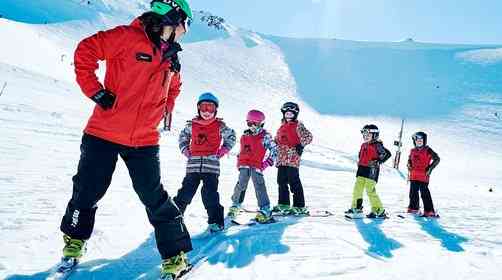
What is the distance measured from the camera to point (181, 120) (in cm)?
2456

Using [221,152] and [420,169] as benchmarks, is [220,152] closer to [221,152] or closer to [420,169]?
[221,152]

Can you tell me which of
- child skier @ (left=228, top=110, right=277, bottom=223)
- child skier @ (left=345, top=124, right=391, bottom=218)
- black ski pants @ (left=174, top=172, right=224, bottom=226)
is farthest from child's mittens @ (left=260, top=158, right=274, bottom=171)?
child skier @ (left=345, top=124, right=391, bottom=218)

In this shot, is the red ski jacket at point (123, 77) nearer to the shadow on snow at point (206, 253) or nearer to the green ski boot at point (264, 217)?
the shadow on snow at point (206, 253)

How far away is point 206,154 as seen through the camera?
557 centimetres

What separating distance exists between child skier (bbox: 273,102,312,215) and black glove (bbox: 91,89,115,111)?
4.38 m

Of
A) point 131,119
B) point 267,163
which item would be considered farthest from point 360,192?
point 131,119

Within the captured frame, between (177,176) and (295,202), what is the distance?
3.42 meters

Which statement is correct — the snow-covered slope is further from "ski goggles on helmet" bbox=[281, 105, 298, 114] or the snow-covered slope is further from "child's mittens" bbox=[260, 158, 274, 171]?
"ski goggles on helmet" bbox=[281, 105, 298, 114]

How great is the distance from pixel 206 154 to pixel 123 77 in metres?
2.30

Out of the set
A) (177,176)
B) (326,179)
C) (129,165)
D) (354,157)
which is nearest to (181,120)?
(354,157)

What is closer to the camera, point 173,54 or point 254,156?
point 173,54

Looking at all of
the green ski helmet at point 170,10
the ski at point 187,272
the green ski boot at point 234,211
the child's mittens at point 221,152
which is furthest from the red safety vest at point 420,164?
the green ski helmet at point 170,10

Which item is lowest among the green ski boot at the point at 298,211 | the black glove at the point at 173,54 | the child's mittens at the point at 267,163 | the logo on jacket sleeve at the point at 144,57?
the green ski boot at the point at 298,211

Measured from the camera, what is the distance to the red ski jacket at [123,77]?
331 centimetres
